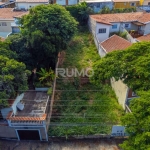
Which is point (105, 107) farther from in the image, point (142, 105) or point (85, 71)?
point (142, 105)

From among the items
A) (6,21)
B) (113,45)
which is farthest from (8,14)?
(113,45)

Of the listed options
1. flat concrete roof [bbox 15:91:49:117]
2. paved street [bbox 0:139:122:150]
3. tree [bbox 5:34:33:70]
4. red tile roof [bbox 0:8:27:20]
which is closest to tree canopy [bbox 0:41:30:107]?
flat concrete roof [bbox 15:91:49:117]

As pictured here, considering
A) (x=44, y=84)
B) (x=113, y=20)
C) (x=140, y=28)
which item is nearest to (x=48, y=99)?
(x=44, y=84)

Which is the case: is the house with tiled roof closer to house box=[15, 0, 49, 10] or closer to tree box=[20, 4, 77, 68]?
tree box=[20, 4, 77, 68]

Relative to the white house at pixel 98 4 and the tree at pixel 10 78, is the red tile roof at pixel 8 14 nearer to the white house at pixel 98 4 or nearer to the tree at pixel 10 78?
the white house at pixel 98 4

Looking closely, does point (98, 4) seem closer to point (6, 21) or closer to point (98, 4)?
point (98, 4)

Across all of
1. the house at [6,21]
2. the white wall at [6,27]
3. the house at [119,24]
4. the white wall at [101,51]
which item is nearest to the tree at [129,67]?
the white wall at [101,51]
